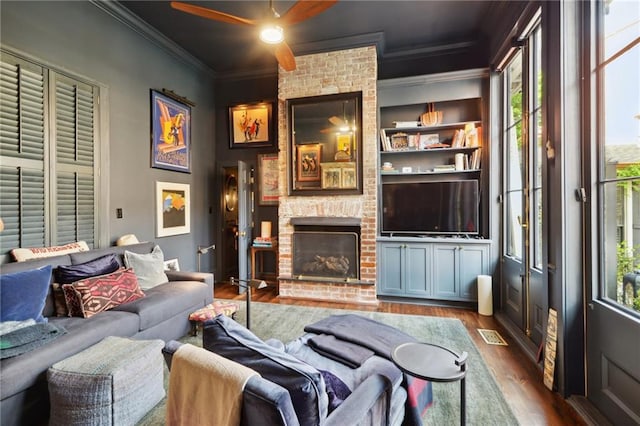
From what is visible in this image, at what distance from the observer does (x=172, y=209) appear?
404 centimetres

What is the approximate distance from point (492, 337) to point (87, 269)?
12.4 ft

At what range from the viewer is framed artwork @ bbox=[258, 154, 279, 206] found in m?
4.71

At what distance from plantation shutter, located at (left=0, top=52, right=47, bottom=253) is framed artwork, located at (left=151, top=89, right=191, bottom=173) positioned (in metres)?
1.24

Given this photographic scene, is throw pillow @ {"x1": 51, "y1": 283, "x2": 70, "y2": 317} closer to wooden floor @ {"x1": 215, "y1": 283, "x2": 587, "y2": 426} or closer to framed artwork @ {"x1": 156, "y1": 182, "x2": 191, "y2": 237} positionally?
framed artwork @ {"x1": 156, "y1": 182, "x2": 191, "y2": 237}

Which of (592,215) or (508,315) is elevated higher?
(592,215)

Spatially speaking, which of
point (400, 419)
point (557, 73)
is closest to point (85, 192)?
point (400, 419)

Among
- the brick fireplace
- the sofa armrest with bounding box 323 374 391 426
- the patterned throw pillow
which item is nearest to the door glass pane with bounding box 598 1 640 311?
the sofa armrest with bounding box 323 374 391 426

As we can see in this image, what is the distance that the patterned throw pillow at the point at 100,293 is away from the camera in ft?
7.12

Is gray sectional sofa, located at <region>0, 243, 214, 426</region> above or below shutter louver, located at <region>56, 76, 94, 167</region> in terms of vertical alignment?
below

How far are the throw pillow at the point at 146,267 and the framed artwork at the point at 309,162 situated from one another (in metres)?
2.11

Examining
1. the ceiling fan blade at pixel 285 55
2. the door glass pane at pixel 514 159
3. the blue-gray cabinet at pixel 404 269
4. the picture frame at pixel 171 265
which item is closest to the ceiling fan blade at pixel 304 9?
the ceiling fan blade at pixel 285 55

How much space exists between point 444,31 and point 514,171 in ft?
6.85

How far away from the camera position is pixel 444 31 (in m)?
3.75

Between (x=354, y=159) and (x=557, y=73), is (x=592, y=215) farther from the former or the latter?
(x=354, y=159)
